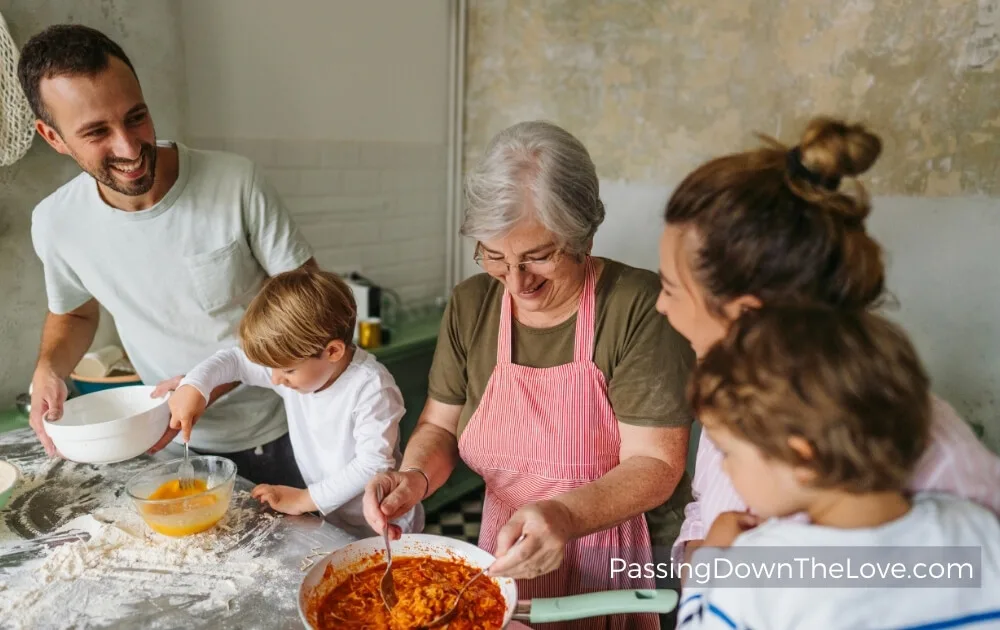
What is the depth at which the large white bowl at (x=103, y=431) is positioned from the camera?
1513mm

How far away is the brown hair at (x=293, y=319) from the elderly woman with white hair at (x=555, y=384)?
10.3 inches

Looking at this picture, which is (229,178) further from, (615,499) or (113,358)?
(615,499)

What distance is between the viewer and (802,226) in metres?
0.90

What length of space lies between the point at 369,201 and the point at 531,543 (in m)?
2.31

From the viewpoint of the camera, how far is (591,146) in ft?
9.86

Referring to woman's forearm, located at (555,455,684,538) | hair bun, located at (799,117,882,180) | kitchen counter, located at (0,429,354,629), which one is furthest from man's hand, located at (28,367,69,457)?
hair bun, located at (799,117,882,180)

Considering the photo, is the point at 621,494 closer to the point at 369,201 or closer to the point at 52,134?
the point at 52,134

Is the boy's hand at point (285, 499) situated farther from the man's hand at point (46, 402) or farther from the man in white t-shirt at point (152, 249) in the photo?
the man's hand at point (46, 402)

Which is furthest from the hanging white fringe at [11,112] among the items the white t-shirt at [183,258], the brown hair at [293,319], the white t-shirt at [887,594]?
the white t-shirt at [887,594]

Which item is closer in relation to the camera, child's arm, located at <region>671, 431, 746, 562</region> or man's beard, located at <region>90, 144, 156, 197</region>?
child's arm, located at <region>671, 431, 746, 562</region>

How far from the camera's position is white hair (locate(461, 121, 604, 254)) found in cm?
134

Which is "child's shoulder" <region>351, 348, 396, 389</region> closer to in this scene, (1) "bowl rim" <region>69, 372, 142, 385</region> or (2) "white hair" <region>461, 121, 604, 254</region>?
(2) "white hair" <region>461, 121, 604, 254</region>

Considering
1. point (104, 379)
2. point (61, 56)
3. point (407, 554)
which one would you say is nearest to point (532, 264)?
point (407, 554)

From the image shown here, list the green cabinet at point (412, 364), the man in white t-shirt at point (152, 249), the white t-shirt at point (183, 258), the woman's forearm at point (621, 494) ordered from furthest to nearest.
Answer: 1. the green cabinet at point (412, 364)
2. the white t-shirt at point (183, 258)
3. the man in white t-shirt at point (152, 249)
4. the woman's forearm at point (621, 494)
